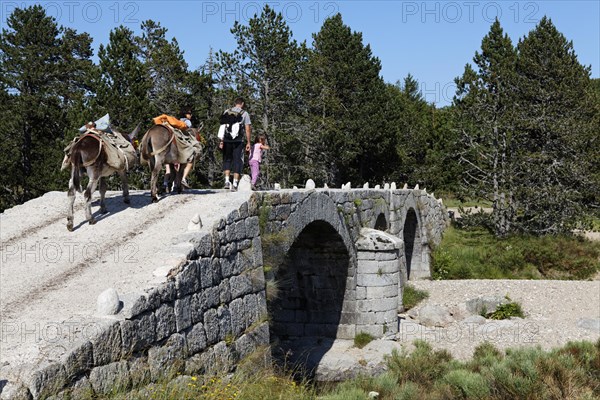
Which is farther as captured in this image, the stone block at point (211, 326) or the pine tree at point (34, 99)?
the pine tree at point (34, 99)

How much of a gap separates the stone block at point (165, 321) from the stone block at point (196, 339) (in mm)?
301

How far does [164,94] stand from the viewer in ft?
80.4

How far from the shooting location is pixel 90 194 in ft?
27.3

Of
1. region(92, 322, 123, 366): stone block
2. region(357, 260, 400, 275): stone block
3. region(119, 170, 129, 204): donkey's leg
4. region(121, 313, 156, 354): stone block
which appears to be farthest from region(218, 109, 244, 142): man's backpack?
region(92, 322, 123, 366): stone block

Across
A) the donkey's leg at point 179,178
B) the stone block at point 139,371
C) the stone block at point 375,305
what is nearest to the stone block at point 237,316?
the stone block at point 139,371

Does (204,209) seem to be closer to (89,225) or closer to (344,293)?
(89,225)

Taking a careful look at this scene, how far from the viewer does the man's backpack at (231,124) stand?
10656 millimetres

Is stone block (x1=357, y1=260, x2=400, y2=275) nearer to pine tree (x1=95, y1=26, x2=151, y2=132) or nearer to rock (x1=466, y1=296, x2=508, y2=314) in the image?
rock (x1=466, y1=296, x2=508, y2=314)

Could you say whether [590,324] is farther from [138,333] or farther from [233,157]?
[138,333]

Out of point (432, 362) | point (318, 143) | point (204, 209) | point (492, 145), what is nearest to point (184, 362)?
point (204, 209)

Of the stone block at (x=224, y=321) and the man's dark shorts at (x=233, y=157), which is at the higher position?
the man's dark shorts at (x=233, y=157)

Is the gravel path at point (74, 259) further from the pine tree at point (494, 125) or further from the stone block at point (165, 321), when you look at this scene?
the pine tree at point (494, 125)

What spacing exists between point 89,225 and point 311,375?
6.89 meters

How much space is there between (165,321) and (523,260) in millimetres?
19656
